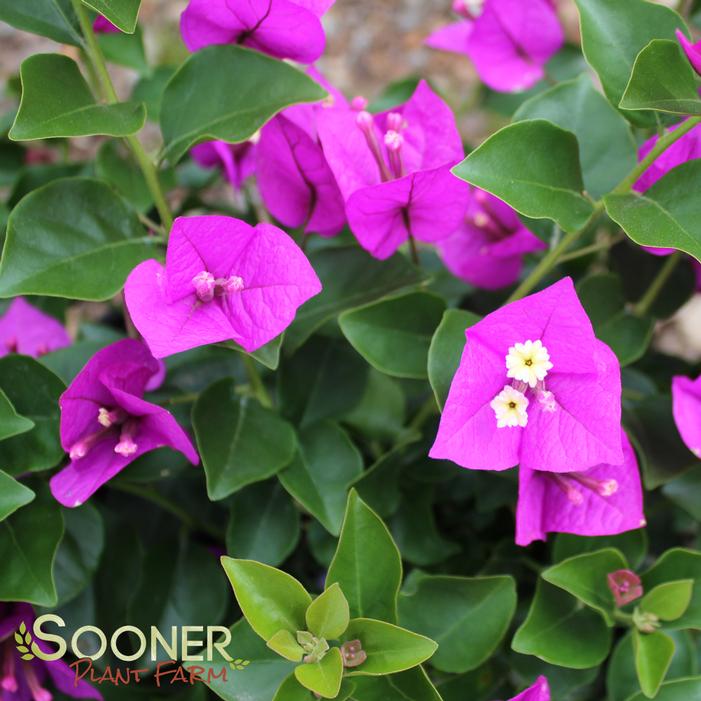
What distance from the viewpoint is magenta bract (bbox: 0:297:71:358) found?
108 cm

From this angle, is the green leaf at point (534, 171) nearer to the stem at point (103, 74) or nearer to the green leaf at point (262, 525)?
the stem at point (103, 74)

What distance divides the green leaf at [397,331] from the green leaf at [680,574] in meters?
0.33

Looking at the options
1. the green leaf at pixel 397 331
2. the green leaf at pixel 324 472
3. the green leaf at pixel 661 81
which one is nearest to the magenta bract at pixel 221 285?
the green leaf at pixel 397 331

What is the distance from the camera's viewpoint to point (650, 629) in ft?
2.94

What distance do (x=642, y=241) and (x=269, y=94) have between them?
372 mm

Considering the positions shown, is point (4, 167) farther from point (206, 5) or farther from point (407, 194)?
point (407, 194)

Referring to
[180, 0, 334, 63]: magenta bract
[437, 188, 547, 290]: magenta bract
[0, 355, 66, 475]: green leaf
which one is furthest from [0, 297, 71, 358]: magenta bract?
[437, 188, 547, 290]: magenta bract

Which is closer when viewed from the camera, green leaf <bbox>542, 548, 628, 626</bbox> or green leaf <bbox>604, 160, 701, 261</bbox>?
green leaf <bbox>604, 160, 701, 261</bbox>

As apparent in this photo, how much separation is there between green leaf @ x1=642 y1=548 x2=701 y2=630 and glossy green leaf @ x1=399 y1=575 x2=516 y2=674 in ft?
0.55

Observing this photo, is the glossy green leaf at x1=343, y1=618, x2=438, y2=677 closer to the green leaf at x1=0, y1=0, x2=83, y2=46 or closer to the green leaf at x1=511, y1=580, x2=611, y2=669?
the green leaf at x1=511, y1=580, x2=611, y2=669

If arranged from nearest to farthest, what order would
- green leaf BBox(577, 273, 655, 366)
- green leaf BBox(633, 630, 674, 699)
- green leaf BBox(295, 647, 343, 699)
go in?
green leaf BBox(295, 647, 343, 699), green leaf BBox(633, 630, 674, 699), green leaf BBox(577, 273, 655, 366)

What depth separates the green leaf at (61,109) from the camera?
77cm

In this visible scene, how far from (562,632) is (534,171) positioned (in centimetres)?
48

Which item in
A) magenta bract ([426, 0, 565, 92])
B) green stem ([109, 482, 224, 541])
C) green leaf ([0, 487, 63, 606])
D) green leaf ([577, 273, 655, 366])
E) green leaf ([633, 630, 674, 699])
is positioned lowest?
green stem ([109, 482, 224, 541])
